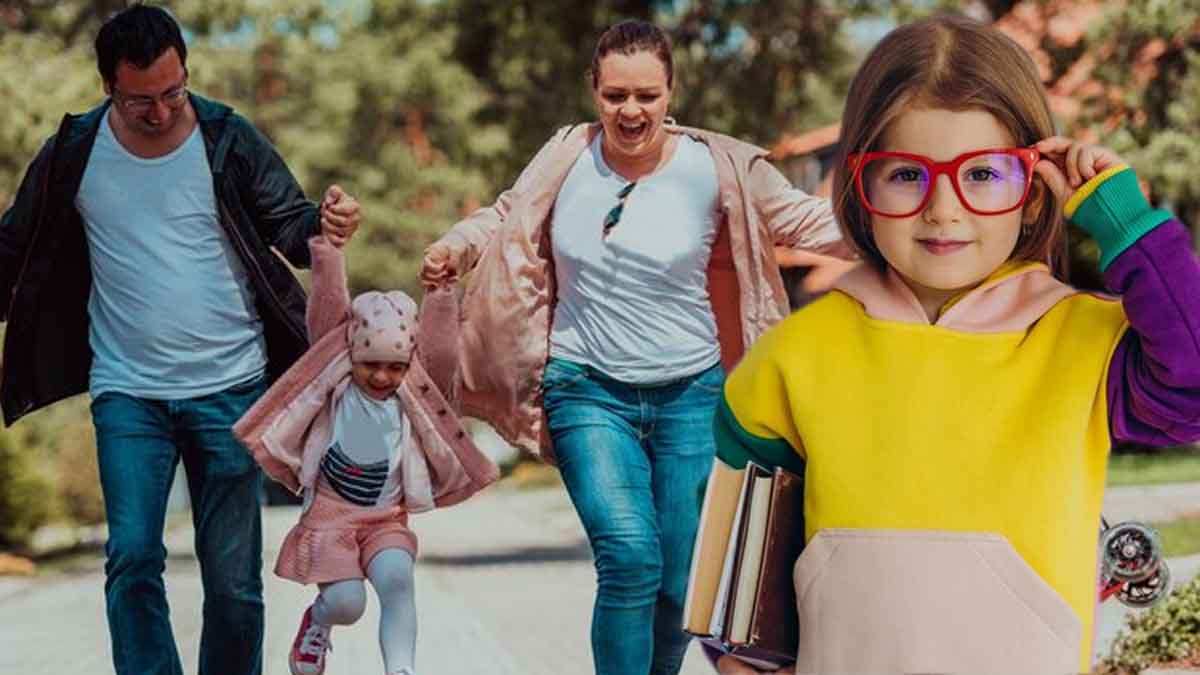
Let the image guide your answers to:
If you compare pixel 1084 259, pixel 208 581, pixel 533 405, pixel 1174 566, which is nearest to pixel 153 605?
pixel 208 581

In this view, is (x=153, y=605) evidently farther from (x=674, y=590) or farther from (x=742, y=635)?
(x=742, y=635)

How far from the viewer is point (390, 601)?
6645 millimetres

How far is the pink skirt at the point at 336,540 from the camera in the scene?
6.63 metres

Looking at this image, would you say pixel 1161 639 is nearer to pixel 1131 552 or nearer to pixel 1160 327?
pixel 1131 552

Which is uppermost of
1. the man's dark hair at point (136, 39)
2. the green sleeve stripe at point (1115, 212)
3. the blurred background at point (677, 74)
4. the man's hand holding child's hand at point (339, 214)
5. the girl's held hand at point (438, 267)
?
the blurred background at point (677, 74)

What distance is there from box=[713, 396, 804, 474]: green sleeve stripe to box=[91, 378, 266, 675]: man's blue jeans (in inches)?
124

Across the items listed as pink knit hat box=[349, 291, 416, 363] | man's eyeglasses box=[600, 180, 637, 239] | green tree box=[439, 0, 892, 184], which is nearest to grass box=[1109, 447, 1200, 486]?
green tree box=[439, 0, 892, 184]

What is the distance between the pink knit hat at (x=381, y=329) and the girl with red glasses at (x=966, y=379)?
293 cm

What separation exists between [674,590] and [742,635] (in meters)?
3.25

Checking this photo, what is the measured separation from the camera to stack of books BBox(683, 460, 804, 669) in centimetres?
360

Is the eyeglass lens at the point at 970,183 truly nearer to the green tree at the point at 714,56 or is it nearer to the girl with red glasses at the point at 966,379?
the girl with red glasses at the point at 966,379

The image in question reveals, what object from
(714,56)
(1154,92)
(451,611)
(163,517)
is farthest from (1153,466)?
(163,517)

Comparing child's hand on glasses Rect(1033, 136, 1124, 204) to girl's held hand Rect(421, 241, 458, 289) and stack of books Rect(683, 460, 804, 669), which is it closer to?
stack of books Rect(683, 460, 804, 669)

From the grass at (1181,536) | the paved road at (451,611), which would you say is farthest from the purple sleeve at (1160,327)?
the grass at (1181,536)
